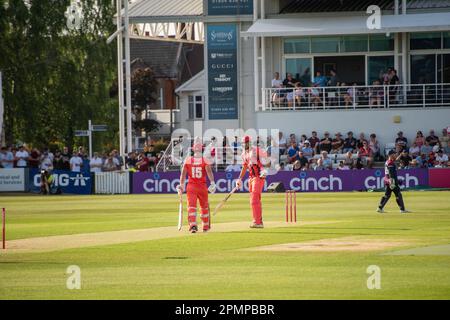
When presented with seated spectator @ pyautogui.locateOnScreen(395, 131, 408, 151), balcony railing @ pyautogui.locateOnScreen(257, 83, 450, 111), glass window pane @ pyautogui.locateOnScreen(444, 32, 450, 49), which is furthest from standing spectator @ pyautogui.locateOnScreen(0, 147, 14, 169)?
glass window pane @ pyautogui.locateOnScreen(444, 32, 450, 49)

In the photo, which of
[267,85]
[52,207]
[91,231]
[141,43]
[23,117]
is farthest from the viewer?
[141,43]

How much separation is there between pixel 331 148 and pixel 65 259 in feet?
91.8

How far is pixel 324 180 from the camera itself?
44.4 metres

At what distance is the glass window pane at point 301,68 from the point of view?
5147 cm

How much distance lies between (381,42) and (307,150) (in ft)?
28.2

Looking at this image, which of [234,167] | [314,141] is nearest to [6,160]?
[234,167]

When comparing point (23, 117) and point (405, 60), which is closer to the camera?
point (405, 60)

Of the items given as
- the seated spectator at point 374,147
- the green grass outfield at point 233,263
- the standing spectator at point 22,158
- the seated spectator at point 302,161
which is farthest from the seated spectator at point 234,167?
the green grass outfield at point 233,263

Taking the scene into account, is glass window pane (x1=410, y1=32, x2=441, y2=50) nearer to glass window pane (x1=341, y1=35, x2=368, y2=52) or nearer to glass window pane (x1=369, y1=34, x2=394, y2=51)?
glass window pane (x1=369, y1=34, x2=394, y2=51)

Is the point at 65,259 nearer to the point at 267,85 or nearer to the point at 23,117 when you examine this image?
the point at 267,85

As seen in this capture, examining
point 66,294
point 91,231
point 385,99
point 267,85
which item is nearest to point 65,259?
point 66,294

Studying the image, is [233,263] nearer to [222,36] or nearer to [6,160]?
[6,160]

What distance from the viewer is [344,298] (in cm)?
1360
